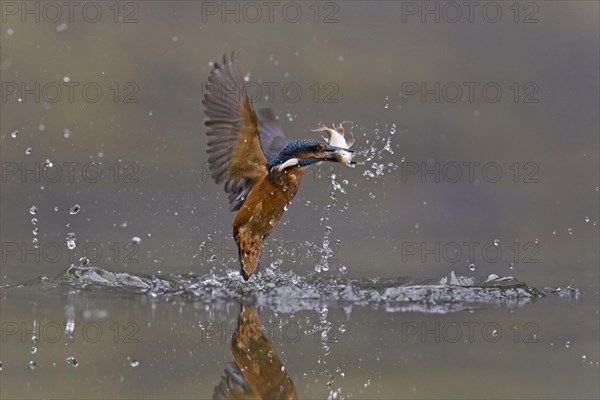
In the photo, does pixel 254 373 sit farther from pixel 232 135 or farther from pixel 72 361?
pixel 232 135

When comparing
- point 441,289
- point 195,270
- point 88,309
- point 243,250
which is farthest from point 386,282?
point 88,309

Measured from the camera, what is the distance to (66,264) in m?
5.83

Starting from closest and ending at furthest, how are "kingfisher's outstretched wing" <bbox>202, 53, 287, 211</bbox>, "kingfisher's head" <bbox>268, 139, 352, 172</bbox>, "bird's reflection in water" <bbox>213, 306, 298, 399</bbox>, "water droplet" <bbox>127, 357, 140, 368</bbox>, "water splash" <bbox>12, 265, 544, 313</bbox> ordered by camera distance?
"bird's reflection in water" <bbox>213, 306, 298, 399</bbox> → "water droplet" <bbox>127, 357, 140, 368</bbox> → "water splash" <bbox>12, 265, 544, 313</bbox> → "kingfisher's head" <bbox>268, 139, 352, 172</bbox> → "kingfisher's outstretched wing" <bbox>202, 53, 287, 211</bbox>

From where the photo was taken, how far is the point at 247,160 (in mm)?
4980

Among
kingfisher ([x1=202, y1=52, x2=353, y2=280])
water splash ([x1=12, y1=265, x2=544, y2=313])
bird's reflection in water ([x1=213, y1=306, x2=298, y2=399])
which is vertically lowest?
water splash ([x1=12, y1=265, x2=544, y2=313])

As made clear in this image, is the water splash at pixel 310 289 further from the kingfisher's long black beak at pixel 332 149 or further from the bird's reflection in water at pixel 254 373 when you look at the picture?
the bird's reflection in water at pixel 254 373

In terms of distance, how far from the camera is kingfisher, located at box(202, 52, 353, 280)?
4.57m

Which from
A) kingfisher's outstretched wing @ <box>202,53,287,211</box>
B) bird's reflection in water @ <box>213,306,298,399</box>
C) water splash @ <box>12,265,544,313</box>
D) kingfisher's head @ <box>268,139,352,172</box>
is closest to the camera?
bird's reflection in water @ <box>213,306,298,399</box>

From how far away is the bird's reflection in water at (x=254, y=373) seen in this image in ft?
8.20

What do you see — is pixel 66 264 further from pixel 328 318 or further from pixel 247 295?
pixel 328 318

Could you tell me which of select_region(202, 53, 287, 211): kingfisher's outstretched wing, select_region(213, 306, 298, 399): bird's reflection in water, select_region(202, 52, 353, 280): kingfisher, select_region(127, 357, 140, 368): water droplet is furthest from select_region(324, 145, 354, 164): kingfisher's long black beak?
select_region(127, 357, 140, 368): water droplet

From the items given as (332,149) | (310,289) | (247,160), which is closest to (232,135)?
(247,160)

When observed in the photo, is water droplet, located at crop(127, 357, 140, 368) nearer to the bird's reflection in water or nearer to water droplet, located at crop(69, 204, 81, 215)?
the bird's reflection in water

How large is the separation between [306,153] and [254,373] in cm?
194
